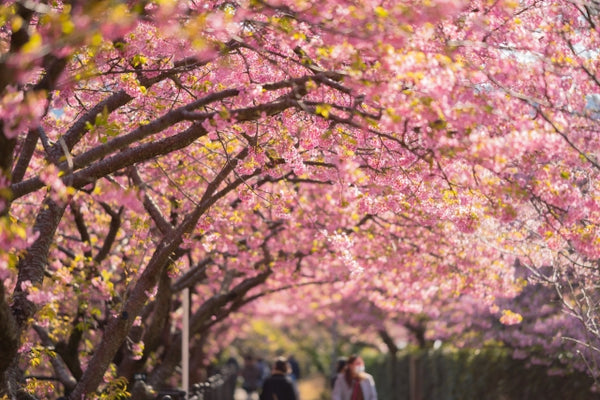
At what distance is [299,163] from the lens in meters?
8.90

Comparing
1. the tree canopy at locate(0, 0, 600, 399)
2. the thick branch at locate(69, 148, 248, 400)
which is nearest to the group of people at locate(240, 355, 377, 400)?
the tree canopy at locate(0, 0, 600, 399)

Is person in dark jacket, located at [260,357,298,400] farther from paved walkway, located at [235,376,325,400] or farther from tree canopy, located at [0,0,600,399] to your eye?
paved walkway, located at [235,376,325,400]

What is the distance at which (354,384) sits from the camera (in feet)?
41.4

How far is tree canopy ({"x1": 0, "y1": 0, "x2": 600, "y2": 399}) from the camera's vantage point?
600 centimetres

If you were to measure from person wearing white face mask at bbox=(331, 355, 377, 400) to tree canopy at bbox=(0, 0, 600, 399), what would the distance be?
6.59ft

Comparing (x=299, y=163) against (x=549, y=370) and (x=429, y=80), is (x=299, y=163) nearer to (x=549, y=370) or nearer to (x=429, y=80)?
(x=429, y=80)

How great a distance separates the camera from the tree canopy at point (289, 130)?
600 centimetres

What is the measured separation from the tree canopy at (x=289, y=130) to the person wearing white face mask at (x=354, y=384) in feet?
6.59

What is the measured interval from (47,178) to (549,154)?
12.4 feet

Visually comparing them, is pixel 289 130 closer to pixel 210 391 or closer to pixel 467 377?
pixel 210 391

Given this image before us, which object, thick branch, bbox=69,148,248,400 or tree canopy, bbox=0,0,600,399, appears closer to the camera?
tree canopy, bbox=0,0,600,399

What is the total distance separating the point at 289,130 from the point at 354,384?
5.08m

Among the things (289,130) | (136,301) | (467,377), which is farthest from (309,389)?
(289,130)

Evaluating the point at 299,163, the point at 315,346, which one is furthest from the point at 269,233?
the point at 315,346
